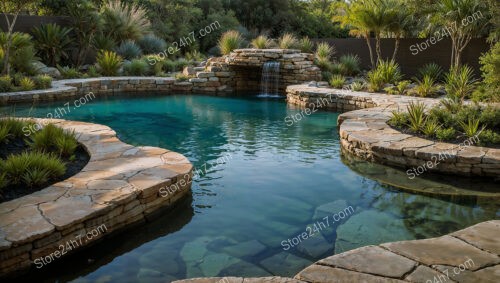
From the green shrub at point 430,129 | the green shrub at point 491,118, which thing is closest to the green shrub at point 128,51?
the green shrub at point 430,129

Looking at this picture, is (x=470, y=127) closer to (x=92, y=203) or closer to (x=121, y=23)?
(x=92, y=203)

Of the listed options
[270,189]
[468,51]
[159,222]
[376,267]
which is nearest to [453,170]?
[270,189]

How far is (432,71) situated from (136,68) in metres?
9.74

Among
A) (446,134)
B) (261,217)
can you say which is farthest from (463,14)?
(261,217)

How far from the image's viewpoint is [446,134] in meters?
6.57

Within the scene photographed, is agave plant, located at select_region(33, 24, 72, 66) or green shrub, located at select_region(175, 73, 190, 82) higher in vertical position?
agave plant, located at select_region(33, 24, 72, 66)

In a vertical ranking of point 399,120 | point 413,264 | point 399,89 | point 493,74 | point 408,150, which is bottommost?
point 413,264

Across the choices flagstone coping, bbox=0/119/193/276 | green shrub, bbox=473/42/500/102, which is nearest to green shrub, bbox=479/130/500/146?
green shrub, bbox=473/42/500/102

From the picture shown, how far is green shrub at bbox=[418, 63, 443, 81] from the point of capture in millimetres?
13523

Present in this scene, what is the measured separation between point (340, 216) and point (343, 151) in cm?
266

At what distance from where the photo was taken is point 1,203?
4125 mm

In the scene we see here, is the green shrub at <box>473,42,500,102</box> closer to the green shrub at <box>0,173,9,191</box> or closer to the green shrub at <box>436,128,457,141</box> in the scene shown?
the green shrub at <box>436,128,457,141</box>

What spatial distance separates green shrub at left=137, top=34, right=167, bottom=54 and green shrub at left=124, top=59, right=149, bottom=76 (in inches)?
111

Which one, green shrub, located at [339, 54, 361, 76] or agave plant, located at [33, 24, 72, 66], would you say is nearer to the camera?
agave plant, located at [33, 24, 72, 66]
